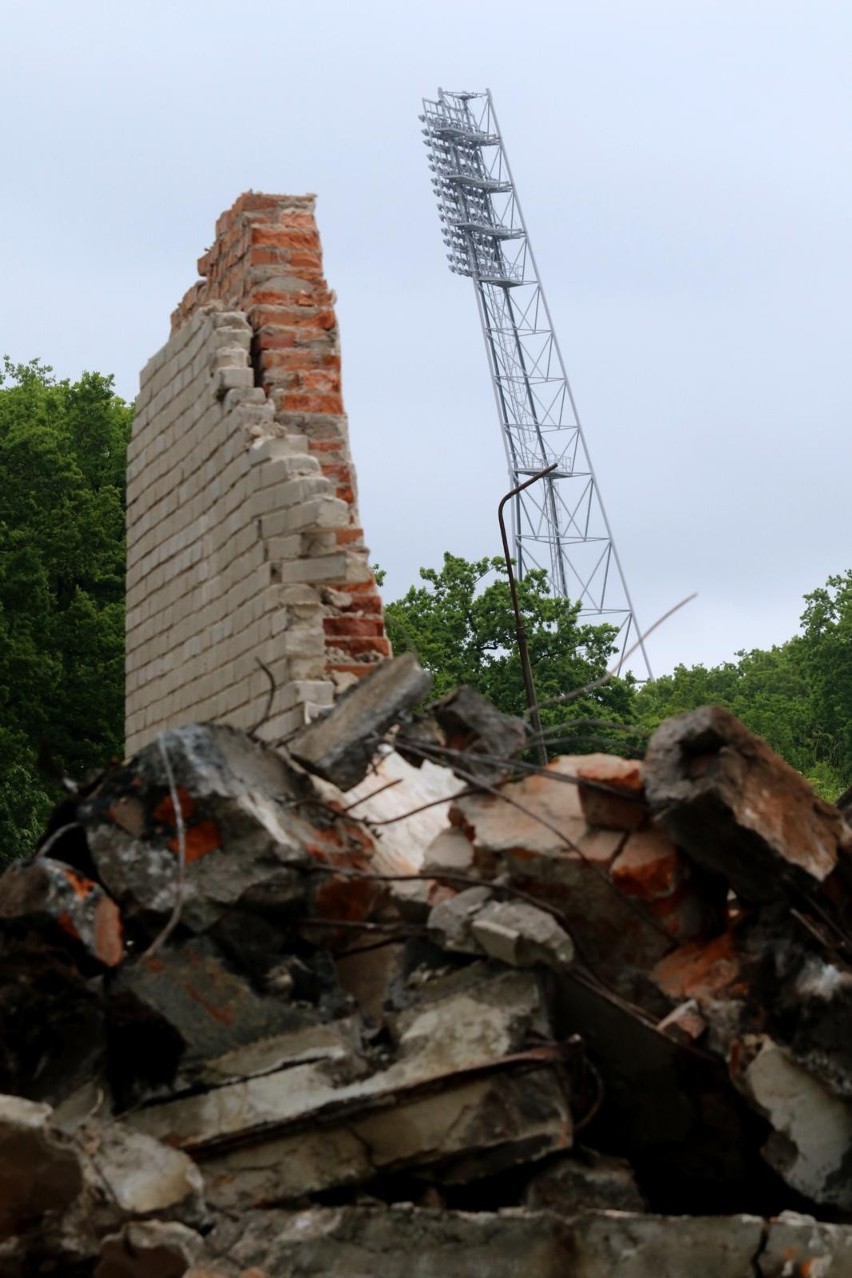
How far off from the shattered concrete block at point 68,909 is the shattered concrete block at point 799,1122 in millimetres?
1485

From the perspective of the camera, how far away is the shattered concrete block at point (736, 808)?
4.02 metres

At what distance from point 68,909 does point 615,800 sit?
1376 millimetres

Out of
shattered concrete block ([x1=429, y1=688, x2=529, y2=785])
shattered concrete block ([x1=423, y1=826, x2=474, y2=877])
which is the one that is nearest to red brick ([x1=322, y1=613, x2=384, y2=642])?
shattered concrete block ([x1=429, y1=688, x2=529, y2=785])

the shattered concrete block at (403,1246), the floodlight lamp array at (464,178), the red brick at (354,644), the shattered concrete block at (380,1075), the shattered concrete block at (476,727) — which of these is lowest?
the shattered concrete block at (403,1246)

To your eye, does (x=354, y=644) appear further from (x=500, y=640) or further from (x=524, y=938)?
(x=500, y=640)

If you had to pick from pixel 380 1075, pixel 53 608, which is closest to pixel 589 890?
pixel 380 1075

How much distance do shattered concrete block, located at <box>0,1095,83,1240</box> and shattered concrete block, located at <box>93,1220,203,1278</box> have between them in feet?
0.45

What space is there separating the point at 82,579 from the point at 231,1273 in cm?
2218

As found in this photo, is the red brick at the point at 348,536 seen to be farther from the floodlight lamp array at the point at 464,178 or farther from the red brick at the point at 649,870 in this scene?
the floodlight lamp array at the point at 464,178

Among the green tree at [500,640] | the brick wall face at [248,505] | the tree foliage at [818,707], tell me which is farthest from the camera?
the tree foliage at [818,707]

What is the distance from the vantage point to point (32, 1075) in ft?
13.4

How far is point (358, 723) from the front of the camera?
186 inches

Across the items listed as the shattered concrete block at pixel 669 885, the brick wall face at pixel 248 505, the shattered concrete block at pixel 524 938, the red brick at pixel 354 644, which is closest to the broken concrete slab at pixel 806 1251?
the shattered concrete block at pixel 524 938

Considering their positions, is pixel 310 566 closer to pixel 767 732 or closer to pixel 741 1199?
pixel 741 1199
